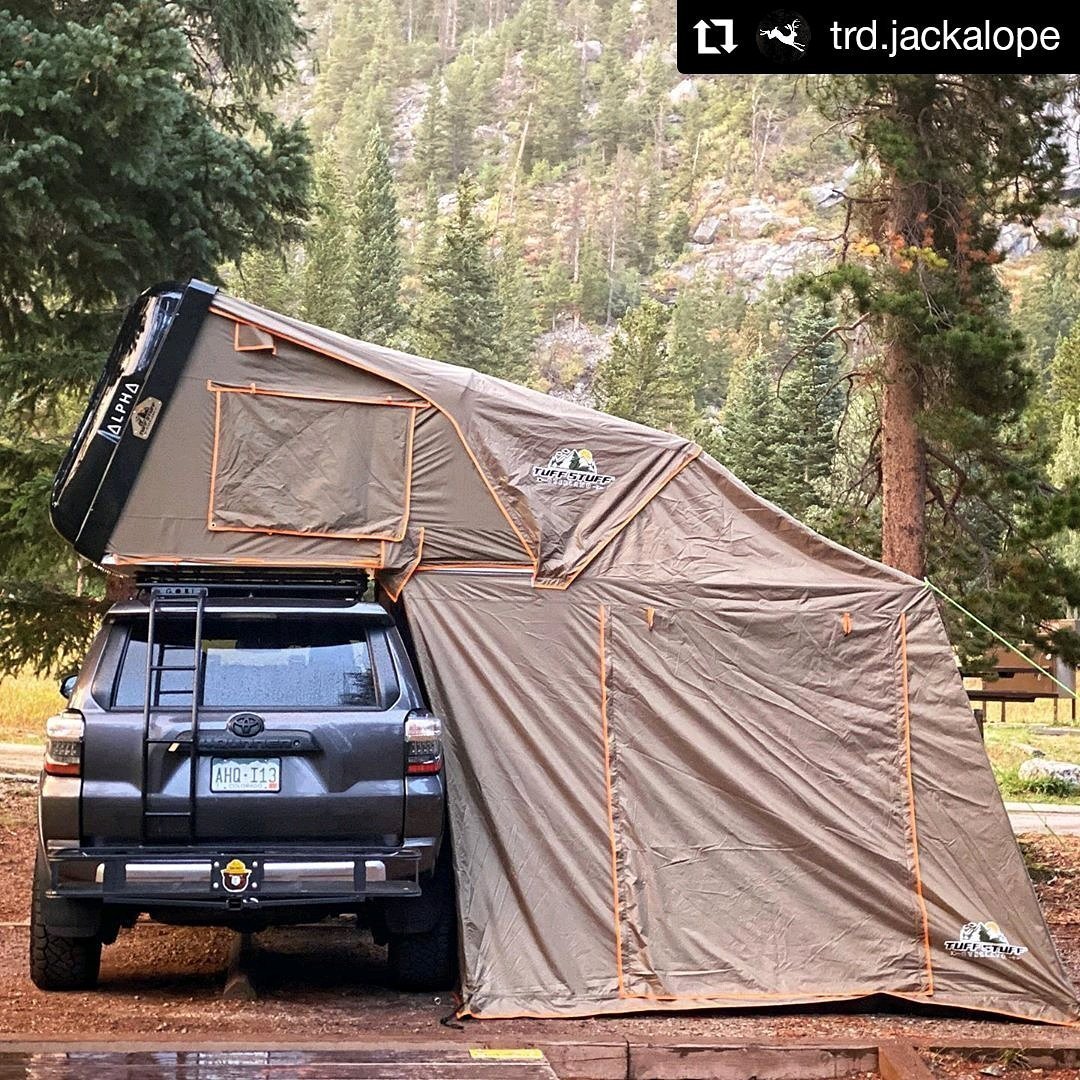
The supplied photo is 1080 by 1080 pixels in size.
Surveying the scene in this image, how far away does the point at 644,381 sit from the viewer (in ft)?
217

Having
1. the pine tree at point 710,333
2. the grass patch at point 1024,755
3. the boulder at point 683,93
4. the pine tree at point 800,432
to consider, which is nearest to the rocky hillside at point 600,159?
the boulder at point 683,93

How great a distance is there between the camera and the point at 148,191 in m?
12.0

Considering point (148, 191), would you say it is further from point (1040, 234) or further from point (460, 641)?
point (1040, 234)

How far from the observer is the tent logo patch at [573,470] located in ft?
25.4

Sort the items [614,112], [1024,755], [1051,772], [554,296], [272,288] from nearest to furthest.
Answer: [1051,772], [1024,755], [272,288], [554,296], [614,112]

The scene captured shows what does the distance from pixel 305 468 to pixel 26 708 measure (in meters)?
21.1

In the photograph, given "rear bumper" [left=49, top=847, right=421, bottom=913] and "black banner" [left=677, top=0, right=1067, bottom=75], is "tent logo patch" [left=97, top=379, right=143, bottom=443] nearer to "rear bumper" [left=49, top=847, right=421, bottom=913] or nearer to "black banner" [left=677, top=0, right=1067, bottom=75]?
"rear bumper" [left=49, top=847, right=421, bottom=913]

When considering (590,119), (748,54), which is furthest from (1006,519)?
(590,119)

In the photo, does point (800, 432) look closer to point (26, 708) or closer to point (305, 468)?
point (26, 708)

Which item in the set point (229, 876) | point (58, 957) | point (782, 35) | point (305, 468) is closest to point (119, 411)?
point (305, 468)

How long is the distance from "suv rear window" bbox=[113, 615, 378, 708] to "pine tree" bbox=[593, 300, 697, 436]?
189 feet

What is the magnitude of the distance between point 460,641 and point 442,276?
190 feet

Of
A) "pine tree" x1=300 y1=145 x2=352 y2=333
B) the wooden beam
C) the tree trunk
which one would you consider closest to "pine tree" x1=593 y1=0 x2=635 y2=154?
"pine tree" x1=300 y1=145 x2=352 y2=333

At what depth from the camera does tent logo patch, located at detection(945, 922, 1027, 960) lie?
732cm
